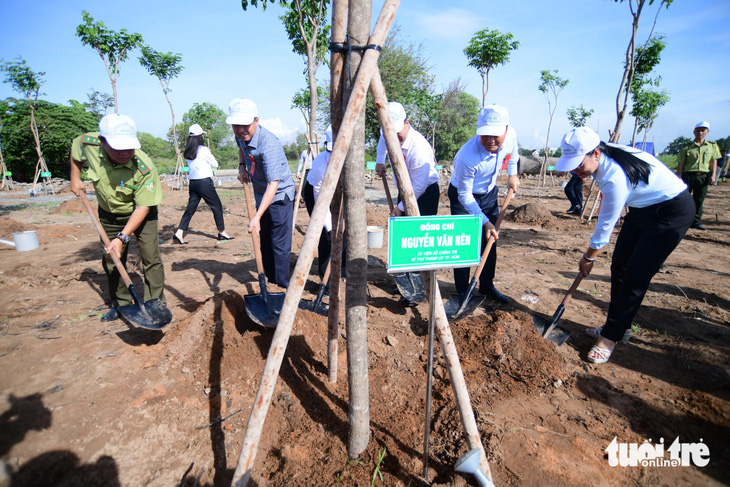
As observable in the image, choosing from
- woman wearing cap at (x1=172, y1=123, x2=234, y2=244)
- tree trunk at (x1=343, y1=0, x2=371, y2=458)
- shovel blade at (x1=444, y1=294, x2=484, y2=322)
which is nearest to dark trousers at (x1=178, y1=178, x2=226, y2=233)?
woman wearing cap at (x1=172, y1=123, x2=234, y2=244)

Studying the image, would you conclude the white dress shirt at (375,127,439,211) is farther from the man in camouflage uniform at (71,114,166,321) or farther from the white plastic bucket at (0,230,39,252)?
the white plastic bucket at (0,230,39,252)

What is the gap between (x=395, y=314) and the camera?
345cm

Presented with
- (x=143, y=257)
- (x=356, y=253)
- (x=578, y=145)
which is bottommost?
(x=143, y=257)

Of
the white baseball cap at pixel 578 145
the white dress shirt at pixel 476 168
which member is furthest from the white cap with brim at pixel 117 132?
the white baseball cap at pixel 578 145

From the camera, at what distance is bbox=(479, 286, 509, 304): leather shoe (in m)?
3.85

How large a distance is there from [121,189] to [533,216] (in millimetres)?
8224

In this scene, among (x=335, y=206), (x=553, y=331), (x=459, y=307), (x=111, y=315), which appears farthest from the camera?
(x=459, y=307)

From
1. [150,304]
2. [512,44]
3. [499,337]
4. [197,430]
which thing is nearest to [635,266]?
[499,337]

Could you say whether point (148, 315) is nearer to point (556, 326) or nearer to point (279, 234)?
point (279, 234)

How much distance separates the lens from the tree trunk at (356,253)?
5.22 feet

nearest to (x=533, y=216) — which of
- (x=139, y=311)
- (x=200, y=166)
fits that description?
(x=200, y=166)

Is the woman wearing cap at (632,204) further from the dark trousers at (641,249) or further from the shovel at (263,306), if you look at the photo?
the shovel at (263,306)

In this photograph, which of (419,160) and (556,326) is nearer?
(556,326)

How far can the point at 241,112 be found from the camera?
300cm
